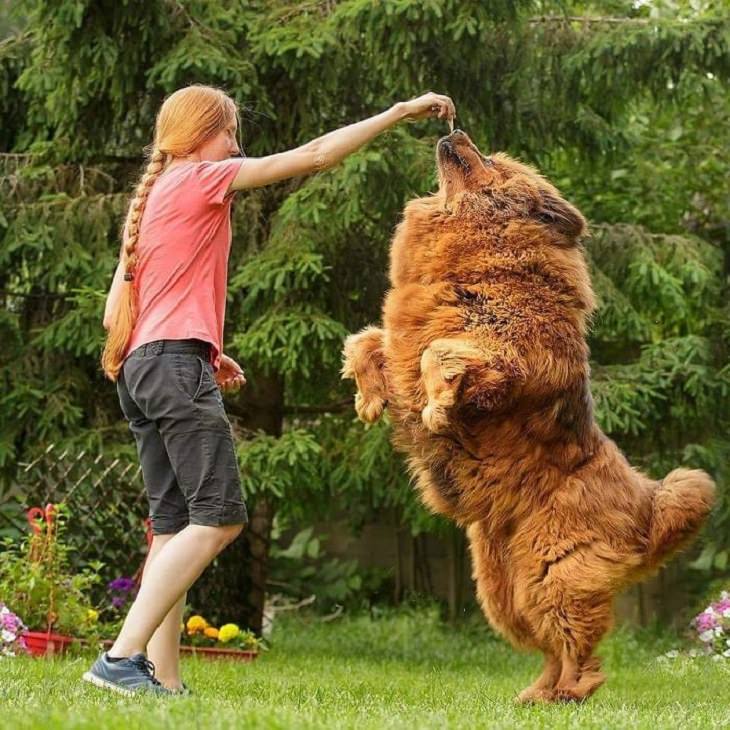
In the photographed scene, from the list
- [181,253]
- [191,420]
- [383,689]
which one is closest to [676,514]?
[383,689]

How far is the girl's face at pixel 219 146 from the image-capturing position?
14.6 ft

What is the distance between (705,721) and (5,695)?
86.5 inches

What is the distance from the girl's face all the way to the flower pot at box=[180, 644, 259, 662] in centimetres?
365

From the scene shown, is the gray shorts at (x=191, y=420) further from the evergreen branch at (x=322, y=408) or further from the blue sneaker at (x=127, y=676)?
the evergreen branch at (x=322, y=408)

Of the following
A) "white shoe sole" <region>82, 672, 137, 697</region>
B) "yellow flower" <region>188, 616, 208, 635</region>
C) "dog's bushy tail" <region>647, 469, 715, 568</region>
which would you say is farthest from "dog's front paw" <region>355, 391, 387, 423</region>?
"yellow flower" <region>188, 616, 208, 635</region>

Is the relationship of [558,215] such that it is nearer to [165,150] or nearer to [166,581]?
[165,150]

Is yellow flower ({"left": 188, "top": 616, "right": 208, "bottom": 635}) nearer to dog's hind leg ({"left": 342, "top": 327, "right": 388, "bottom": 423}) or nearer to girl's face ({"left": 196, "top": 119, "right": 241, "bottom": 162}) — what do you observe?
dog's hind leg ({"left": 342, "top": 327, "right": 388, "bottom": 423})

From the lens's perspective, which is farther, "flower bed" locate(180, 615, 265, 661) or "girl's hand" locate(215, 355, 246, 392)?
"flower bed" locate(180, 615, 265, 661)

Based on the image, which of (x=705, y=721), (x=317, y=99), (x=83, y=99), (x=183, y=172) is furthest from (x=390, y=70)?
(x=705, y=721)

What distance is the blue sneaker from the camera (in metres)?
4.08

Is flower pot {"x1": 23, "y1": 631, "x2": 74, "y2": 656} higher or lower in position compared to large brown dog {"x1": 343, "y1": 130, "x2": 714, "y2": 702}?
lower

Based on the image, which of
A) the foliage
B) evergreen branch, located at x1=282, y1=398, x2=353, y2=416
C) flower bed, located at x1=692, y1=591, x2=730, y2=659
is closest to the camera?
flower bed, located at x1=692, y1=591, x2=730, y2=659

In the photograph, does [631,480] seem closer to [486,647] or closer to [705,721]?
[705,721]

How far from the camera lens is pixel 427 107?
4551 mm
